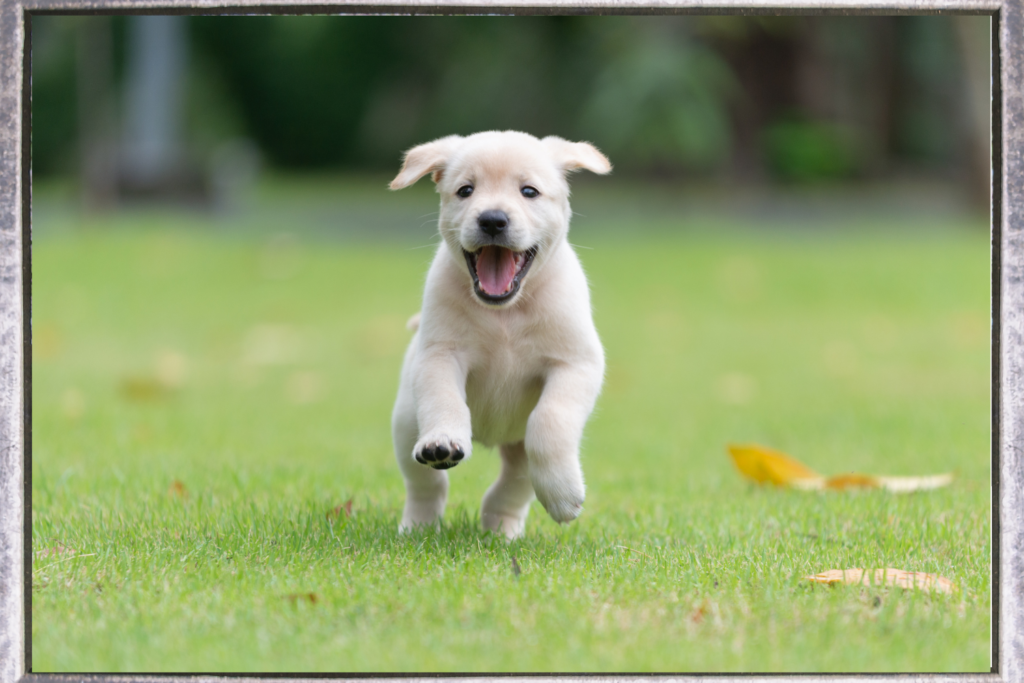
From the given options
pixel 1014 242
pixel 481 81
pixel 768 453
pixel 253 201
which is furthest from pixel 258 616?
pixel 481 81

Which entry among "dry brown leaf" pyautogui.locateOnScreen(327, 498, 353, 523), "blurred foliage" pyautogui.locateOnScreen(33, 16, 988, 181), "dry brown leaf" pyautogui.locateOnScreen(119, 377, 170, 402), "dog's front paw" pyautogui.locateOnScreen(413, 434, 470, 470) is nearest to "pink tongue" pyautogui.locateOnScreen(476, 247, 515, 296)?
Answer: "dog's front paw" pyautogui.locateOnScreen(413, 434, 470, 470)

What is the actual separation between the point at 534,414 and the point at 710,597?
71cm

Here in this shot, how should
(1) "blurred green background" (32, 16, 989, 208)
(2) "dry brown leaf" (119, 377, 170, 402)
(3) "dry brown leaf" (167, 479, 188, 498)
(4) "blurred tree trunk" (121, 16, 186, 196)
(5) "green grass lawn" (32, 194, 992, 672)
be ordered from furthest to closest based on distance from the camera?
(1) "blurred green background" (32, 16, 989, 208) → (4) "blurred tree trunk" (121, 16, 186, 196) → (2) "dry brown leaf" (119, 377, 170, 402) → (3) "dry brown leaf" (167, 479, 188, 498) → (5) "green grass lawn" (32, 194, 992, 672)

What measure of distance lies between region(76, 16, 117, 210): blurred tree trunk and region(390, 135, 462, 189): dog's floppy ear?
515 inches

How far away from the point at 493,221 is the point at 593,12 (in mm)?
873

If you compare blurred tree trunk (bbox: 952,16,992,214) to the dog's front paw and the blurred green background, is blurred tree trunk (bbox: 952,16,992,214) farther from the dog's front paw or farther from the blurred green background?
the dog's front paw

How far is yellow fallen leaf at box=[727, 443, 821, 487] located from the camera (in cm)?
442

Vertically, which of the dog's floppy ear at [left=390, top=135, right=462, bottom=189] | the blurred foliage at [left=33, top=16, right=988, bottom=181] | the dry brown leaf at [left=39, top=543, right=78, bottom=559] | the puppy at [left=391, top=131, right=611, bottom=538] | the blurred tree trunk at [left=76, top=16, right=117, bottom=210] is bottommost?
the dry brown leaf at [left=39, top=543, right=78, bottom=559]

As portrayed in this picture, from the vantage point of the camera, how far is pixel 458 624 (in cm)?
252

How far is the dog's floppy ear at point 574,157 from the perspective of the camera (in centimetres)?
342

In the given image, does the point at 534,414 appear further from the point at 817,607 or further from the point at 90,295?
the point at 90,295

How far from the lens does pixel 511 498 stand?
3670 mm

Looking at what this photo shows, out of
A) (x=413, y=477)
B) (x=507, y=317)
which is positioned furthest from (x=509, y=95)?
(x=507, y=317)

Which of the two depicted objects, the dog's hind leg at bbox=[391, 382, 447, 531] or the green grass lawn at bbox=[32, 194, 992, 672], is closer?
the green grass lawn at bbox=[32, 194, 992, 672]
